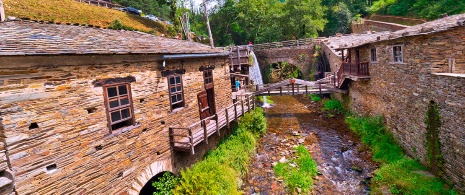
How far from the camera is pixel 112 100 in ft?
23.3

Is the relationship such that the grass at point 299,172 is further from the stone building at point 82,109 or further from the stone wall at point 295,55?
the stone wall at point 295,55

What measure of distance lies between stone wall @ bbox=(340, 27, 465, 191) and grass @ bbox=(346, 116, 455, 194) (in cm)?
39

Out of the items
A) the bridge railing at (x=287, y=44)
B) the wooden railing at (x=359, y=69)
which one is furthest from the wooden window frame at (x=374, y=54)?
the bridge railing at (x=287, y=44)

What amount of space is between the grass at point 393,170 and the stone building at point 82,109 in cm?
811

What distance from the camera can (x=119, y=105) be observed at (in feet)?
24.0

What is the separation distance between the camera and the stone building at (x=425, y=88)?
8.12m

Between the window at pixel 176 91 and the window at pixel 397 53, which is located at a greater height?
the window at pixel 397 53

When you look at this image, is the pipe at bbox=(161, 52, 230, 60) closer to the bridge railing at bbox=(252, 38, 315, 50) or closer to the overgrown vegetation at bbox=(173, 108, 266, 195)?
the overgrown vegetation at bbox=(173, 108, 266, 195)

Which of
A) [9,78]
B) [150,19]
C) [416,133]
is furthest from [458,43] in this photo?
[150,19]

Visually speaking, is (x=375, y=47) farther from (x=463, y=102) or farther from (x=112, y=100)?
(x=112, y=100)

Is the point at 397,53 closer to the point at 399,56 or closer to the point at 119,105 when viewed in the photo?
the point at 399,56

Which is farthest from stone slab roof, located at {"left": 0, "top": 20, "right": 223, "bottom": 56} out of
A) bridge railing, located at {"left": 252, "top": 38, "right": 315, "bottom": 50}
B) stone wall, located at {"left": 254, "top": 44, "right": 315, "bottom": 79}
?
bridge railing, located at {"left": 252, "top": 38, "right": 315, "bottom": 50}

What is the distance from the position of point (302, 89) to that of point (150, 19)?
30421 mm

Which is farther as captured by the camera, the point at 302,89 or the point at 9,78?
the point at 302,89
